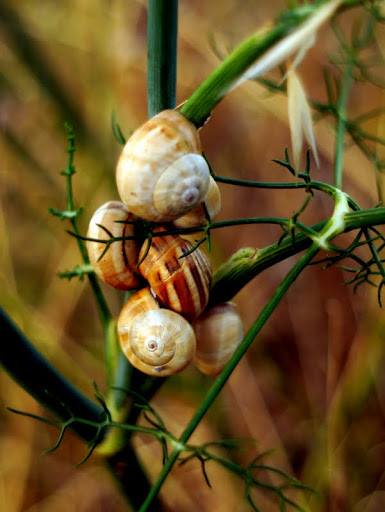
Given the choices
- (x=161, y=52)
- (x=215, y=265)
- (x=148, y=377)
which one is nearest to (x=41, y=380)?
(x=148, y=377)

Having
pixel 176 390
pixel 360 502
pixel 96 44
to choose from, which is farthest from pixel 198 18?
pixel 360 502

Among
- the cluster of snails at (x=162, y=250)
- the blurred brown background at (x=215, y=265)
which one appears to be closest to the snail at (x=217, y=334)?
the cluster of snails at (x=162, y=250)

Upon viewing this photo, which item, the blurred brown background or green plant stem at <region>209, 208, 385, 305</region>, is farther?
the blurred brown background

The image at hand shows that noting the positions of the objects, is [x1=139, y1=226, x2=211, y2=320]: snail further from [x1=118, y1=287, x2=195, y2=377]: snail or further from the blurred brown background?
the blurred brown background

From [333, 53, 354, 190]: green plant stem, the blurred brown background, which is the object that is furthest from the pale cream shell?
the blurred brown background

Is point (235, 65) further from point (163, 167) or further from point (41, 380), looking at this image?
point (41, 380)

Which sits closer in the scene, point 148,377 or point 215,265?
point 148,377
